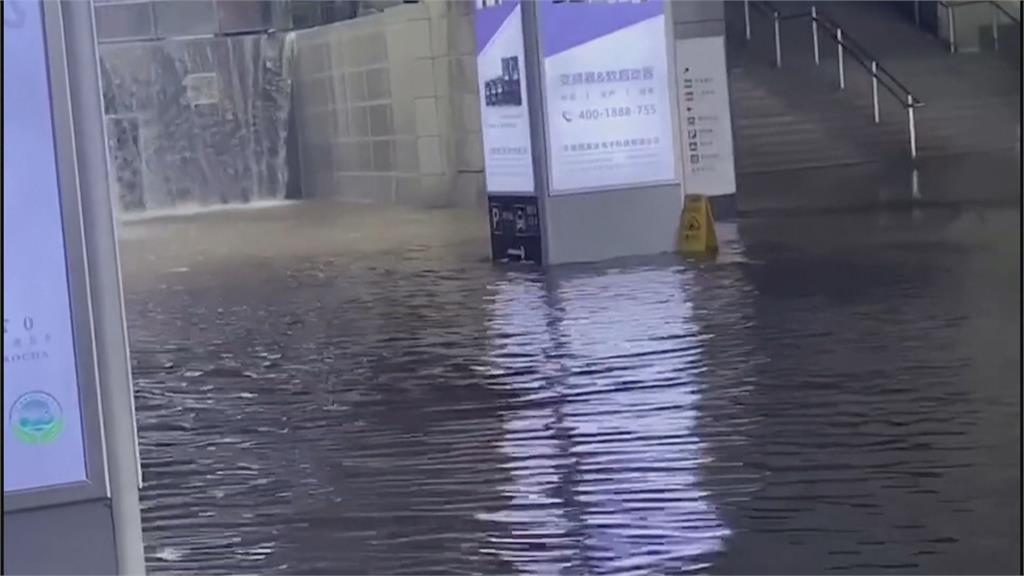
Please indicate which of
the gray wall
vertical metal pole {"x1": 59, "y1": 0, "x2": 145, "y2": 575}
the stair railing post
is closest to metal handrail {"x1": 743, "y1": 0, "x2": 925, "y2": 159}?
the stair railing post

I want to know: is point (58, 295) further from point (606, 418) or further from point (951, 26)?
point (951, 26)

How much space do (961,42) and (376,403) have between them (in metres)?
20.3

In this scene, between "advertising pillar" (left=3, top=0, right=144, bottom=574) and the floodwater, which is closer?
"advertising pillar" (left=3, top=0, right=144, bottom=574)

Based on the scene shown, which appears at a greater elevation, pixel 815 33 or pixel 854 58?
pixel 815 33

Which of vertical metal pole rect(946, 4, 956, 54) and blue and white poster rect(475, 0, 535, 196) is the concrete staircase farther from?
blue and white poster rect(475, 0, 535, 196)

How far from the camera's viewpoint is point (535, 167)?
11727 millimetres

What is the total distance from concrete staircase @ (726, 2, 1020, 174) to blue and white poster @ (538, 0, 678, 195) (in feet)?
31.4

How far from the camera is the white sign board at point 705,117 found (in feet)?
49.9

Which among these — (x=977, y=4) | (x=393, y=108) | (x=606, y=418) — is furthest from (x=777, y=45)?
(x=606, y=418)

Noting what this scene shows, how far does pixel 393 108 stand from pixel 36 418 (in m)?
21.9

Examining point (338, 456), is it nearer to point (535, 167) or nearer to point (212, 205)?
point (535, 167)

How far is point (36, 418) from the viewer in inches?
103

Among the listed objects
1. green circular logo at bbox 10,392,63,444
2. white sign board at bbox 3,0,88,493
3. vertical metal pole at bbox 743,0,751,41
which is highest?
vertical metal pole at bbox 743,0,751,41

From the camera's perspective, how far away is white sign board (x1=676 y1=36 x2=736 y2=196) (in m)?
15.2
